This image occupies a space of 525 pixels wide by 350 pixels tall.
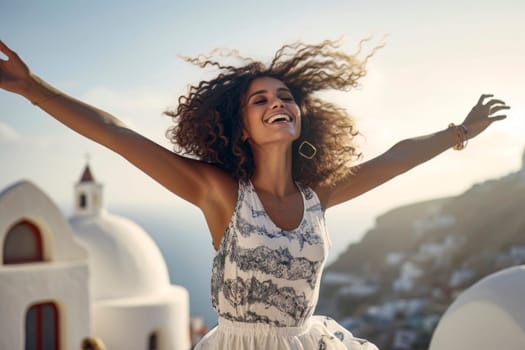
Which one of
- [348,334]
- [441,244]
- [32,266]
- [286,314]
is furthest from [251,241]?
[441,244]

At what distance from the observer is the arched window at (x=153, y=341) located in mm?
12055

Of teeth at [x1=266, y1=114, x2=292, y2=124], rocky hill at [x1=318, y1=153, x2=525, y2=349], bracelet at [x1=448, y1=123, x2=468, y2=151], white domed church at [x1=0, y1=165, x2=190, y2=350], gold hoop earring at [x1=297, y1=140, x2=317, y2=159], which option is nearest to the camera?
teeth at [x1=266, y1=114, x2=292, y2=124]

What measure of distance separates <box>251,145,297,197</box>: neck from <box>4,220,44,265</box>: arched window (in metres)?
7.82

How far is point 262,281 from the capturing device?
6.86ft

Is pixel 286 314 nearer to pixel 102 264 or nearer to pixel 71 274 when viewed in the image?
pixel 71 274

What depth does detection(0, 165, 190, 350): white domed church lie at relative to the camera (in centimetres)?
924

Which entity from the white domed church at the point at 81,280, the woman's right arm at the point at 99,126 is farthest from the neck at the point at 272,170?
the white domed church at the point at 81,280

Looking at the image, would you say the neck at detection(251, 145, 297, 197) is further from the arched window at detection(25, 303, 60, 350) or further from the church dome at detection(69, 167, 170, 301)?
the church dome at detection(69, 167, 170, 301)

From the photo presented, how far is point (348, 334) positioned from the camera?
7.93ft

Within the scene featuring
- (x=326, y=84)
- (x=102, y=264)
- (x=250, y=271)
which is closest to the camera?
(x=250, y=271)

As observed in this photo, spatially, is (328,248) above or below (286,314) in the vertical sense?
above

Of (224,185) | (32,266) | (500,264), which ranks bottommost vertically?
(500,264)

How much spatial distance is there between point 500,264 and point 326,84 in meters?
24.5

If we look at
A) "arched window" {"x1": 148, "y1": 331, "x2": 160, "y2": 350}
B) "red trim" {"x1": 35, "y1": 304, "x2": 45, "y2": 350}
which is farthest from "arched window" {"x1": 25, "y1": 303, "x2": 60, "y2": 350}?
"arched window" {"x1": 148, "y1": 331, "x2": 160, "y2": 350}
